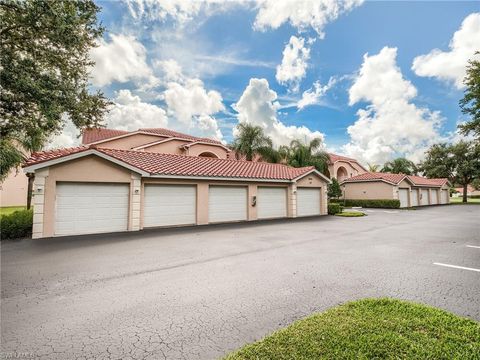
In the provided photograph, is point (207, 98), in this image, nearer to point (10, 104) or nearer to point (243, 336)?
point (10, 104)

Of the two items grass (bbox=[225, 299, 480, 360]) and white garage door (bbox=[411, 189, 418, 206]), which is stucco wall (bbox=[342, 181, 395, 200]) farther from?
grass (bbox=[225, 299, 480, 360])

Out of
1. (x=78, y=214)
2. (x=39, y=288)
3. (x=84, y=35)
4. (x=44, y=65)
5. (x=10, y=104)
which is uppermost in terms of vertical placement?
(x=84, y=35)

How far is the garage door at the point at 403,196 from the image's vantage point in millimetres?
28359

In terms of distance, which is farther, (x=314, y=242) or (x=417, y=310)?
(x=314, y=242)

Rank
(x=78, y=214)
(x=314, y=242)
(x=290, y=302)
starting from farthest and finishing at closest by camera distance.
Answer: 1. (x=78, y=214)
2. (x=314, y=242)
3. (x=290, y=302)

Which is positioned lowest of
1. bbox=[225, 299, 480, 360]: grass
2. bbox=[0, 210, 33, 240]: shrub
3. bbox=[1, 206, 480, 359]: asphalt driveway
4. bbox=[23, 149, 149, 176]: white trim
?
bbox=[1, 206, 480, 359]: asphalt driveway

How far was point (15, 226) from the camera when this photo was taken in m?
9.54

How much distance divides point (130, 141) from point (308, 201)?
60.3ft

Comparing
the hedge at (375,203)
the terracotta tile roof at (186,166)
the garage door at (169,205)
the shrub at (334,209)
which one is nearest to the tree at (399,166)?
the hedge at (375,203)

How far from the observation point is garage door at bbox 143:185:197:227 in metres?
12.1

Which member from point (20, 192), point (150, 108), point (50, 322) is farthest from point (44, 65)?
point (20, 192)

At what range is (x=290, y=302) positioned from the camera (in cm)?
396

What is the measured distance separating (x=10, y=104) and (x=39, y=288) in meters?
10.7

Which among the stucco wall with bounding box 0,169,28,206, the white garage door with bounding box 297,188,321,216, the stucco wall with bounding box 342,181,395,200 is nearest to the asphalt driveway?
the white garage door with bounding box 297,188,321,216
